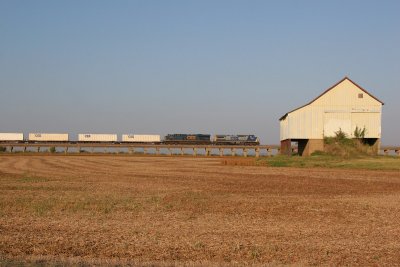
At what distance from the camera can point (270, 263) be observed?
10508 millimetres

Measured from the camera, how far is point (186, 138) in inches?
4587

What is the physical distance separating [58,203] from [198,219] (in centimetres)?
604

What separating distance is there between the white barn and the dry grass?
108ft

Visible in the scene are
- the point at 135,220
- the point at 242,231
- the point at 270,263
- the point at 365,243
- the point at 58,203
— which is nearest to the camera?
the point at 270,263

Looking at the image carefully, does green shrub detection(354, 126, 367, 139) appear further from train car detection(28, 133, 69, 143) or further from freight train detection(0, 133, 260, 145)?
train car detection(28, 133, 69, 143)

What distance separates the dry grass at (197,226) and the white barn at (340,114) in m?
32.9

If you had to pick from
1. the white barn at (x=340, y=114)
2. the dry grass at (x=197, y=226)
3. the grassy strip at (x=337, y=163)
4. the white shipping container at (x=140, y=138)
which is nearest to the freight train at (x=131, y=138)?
the white shipping container at (x=140, y=138)

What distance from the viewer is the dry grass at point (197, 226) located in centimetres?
1115

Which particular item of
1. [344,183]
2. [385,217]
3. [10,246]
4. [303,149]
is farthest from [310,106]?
[10,246]

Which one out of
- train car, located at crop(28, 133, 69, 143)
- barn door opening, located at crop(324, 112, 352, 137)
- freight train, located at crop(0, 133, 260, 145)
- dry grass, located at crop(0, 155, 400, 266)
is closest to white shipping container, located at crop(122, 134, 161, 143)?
freight train, located at crop(0, 133, 260, 145)

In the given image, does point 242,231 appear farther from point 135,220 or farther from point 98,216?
point 98,216

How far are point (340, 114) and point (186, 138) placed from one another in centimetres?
→ 6087

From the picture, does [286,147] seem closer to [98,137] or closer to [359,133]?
[359,133]

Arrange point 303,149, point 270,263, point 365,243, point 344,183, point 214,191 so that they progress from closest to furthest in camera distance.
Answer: point 270,263 → point 365,243 → point 214,191 → point 344,183 → point 303,149
